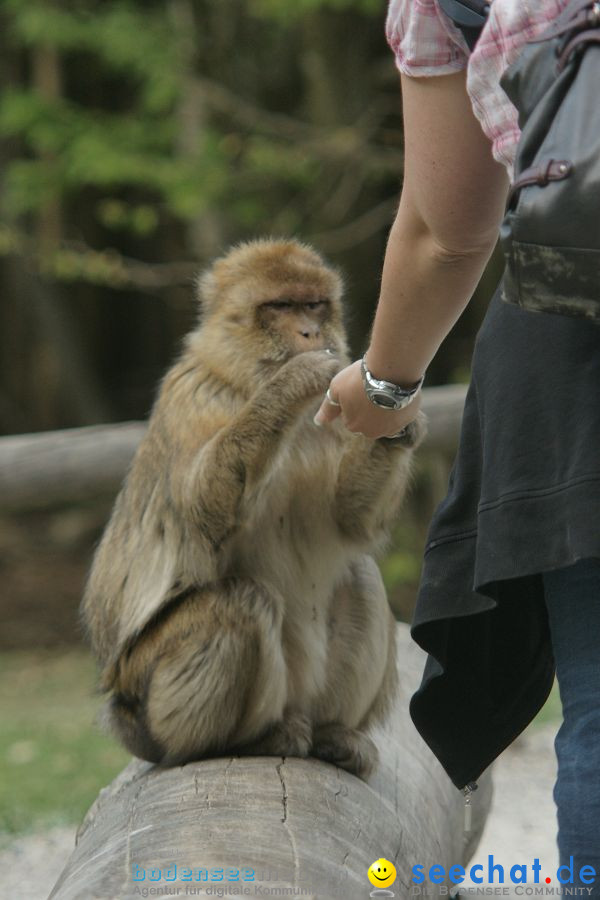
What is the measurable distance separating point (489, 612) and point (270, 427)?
105cm

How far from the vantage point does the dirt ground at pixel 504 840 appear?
14.3ft

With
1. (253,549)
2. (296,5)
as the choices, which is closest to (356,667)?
(253,549)

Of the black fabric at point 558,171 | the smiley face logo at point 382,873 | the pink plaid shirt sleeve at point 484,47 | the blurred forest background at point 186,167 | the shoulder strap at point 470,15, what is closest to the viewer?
the black fabric at point 558,171

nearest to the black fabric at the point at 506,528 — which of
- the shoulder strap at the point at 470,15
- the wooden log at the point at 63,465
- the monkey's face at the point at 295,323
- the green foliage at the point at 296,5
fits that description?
the shoulder strap at the point at 470,15

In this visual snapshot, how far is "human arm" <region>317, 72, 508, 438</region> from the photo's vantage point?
200cm

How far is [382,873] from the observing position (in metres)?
2.57

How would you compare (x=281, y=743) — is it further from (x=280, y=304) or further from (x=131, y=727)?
(x=280, y=304)

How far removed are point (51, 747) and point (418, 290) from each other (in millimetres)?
4795

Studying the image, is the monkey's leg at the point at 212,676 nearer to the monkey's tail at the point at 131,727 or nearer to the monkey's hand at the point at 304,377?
the monkey's tail at the point at 131,727

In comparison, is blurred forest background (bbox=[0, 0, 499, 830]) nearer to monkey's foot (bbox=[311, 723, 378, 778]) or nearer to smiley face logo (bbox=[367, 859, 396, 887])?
monkey's foot (bbox=[311, 723, 378, 778])

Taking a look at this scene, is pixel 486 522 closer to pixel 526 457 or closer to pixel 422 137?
pixel 526 457

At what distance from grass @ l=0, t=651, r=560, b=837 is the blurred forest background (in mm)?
29

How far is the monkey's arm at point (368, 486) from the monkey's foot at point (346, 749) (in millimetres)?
538

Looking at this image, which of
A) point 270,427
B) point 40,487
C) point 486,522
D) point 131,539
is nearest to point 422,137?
point 486,522
